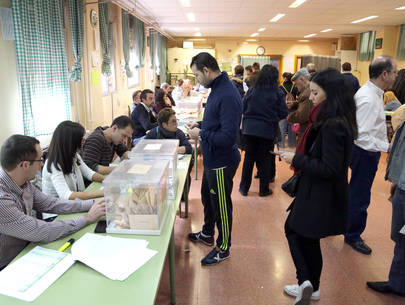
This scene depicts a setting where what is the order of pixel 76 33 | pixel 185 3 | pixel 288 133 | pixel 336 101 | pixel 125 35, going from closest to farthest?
pixel 336 101, pixel 76 33, pixel 288 133, pixel 185 3, pixel 125 35

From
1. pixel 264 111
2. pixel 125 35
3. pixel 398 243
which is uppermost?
pixel 125 35

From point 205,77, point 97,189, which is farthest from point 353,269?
point 97,189

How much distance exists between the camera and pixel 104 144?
8.69ft

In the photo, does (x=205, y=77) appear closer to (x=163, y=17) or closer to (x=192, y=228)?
(x=192, y=228)

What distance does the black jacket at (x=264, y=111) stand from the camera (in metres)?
3.49

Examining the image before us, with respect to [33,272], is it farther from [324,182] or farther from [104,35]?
[104,35]

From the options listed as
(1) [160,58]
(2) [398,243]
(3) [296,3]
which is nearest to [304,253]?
(2) [398,243]

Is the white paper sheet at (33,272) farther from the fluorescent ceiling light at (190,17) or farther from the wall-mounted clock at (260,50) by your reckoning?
the wall-mounted clock at (260,50)

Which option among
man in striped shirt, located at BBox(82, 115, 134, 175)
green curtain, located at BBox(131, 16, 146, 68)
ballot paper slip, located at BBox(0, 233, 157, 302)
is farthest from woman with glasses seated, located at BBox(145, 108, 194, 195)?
green curtain, located at BBox(131, 16, 146, 68)

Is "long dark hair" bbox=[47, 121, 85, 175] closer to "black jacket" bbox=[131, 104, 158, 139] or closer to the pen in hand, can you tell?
the pen in hand

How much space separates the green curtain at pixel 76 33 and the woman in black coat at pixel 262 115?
7.04ft

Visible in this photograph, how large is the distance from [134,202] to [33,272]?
1.62 ft

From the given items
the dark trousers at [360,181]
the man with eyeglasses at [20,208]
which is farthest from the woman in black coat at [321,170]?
the man with eyeglasses at [20,208]

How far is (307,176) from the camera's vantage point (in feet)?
5.46
